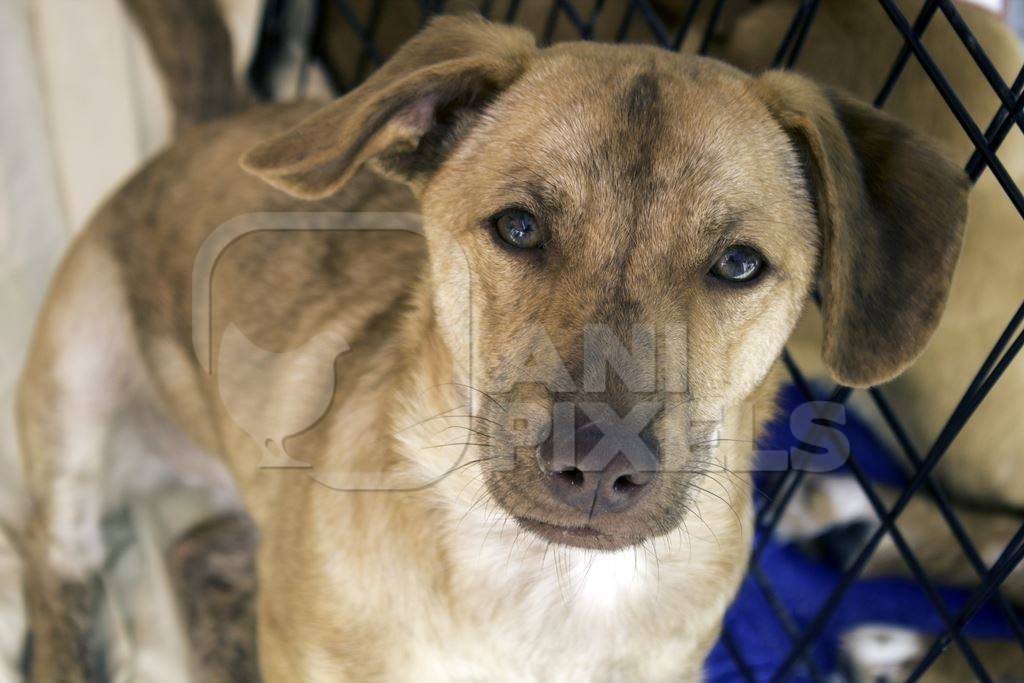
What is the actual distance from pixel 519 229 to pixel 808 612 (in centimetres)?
160

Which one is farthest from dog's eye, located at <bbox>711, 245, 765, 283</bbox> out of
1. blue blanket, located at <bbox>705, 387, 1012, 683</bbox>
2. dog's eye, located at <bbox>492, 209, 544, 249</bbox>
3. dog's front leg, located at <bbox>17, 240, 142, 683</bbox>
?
dog's front leg, located at <bbox>17, 240, 142, 683</bbox>

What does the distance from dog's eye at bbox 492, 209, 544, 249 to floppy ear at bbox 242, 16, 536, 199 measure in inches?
8.9

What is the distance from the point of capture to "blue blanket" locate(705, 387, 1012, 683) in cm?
261

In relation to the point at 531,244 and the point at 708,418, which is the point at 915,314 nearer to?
the point at 708,418

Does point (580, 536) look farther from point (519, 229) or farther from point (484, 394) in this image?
point (519, 229)

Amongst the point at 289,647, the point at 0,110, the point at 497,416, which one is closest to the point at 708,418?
the point at 497,416

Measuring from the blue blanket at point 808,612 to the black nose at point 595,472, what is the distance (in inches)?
48.1

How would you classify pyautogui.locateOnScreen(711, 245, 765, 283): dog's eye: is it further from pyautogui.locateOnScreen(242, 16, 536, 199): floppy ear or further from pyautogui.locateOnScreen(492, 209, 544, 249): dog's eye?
pyautogui.locateOnScreen(242, 16, 536, 199): floppy ear

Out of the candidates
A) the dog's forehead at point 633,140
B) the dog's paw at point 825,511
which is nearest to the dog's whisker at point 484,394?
the dog's forehead at point 633,140

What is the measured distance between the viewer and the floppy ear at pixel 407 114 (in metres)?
1.60

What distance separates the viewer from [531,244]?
1641 millimetres

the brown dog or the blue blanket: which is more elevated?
the brown dog

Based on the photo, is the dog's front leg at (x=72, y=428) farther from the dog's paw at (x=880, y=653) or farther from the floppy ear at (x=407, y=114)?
the dog's paw at (x=880, y=653)

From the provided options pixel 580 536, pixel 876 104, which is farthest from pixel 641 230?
pixel 876 104
